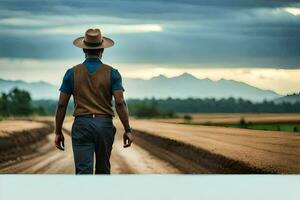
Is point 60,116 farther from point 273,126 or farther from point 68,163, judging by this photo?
point 273,126

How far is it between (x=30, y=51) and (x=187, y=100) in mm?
1757

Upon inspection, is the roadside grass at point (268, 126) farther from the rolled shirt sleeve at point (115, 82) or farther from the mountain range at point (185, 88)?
the rolled shirt sleeve at point (115, 82)

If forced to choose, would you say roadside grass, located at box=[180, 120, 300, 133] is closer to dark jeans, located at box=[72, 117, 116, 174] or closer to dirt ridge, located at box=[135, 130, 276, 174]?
dirt ridge, located at box=[135, 130, 276, 174]

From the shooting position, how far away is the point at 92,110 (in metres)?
5.45

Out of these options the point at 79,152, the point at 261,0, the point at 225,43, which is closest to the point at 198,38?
the point at 225,43

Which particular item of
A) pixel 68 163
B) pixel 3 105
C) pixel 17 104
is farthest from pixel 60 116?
pixel 17 104

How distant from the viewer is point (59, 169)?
301 inches

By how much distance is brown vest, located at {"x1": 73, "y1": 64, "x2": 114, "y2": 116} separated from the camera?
18.0 ft

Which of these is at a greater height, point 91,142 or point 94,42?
point 94,42

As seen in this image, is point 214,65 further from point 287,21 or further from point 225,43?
point 287,21

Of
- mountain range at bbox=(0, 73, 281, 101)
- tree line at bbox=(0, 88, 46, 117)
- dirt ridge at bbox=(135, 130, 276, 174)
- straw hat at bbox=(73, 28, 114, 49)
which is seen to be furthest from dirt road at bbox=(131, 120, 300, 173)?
straw hat at bbox=(73, 28, 114, 49)

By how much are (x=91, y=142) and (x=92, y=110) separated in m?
0.24

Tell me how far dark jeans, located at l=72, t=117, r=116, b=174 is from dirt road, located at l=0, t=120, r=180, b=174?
213 centimetres

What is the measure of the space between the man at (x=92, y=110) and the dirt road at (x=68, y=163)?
2086 mm
